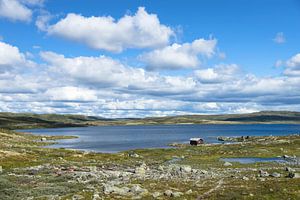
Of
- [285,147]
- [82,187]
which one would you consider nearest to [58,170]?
[82,187]

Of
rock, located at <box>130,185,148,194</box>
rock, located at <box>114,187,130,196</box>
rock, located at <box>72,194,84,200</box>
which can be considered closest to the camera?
rock, located at <box>72,194,84,200</box>

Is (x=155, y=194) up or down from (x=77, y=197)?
up

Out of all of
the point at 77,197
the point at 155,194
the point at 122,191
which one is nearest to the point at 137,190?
the point at 122,191

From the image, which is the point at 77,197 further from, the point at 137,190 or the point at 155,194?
the point at 155,194

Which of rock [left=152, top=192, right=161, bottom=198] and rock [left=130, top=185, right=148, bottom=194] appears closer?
rock [left=152, top=192, right=161, bottom=198]

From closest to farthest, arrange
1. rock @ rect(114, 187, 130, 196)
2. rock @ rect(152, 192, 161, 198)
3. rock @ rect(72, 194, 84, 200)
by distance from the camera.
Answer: rock @ rect(72, 194, 84, 200) < rock @ rect(152, 192, 161, 198) < rock @ rect(114, 187, 130, 196)

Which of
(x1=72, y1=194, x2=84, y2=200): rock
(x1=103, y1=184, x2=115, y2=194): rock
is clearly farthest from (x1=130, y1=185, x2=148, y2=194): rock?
(x1=72, y1=194, x2=84, y2=200): rock

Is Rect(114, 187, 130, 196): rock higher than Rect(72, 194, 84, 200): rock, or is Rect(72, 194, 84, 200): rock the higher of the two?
Rect(114, 187, 130, 196): rock

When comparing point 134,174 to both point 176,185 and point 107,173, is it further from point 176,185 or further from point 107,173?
point 176,185

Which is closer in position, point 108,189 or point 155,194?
point 155,194

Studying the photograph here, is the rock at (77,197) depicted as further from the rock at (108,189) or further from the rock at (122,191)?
the rock at (122,191)

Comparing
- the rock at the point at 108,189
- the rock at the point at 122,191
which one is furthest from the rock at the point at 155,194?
the rock at the point at 108,189

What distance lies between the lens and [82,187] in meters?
48.9

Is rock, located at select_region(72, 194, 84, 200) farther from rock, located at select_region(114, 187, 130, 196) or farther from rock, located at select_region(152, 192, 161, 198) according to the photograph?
rock, located at select_region(152, 192, 161, 198)
